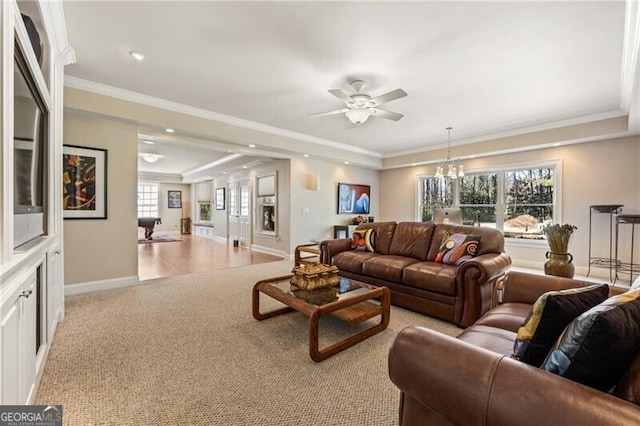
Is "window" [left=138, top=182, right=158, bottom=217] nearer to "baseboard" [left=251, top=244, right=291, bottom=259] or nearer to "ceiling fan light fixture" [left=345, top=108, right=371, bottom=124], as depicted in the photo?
"baseboard" [left=251, top=244, right=291, bottom=259]

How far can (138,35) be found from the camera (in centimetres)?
250

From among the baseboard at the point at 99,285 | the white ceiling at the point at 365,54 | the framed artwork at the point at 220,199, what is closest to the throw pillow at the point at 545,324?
the white ceiling at the point at 365,54

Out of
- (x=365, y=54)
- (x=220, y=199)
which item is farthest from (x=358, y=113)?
(x=220, y=199)

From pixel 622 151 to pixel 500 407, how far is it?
5812mm

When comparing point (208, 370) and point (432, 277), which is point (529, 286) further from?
point (208, 370)

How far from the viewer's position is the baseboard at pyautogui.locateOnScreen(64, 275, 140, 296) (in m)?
3.52

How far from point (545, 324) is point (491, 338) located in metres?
0.46

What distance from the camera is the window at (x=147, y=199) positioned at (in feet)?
37.2

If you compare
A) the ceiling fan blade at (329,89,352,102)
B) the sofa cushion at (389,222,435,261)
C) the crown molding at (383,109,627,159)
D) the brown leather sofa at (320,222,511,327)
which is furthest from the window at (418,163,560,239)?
the ceiling fan blade at (329,89,352,102)

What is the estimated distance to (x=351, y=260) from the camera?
3.68m

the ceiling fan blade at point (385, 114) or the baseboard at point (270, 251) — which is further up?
the ceiling fan blade at point (385, 114)

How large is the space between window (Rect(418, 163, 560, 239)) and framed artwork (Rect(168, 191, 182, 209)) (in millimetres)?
10188

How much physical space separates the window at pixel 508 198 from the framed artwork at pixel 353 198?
168 centimetres

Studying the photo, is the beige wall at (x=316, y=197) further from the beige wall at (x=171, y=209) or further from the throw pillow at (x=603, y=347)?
the beige wall at (x=171, y=209)
